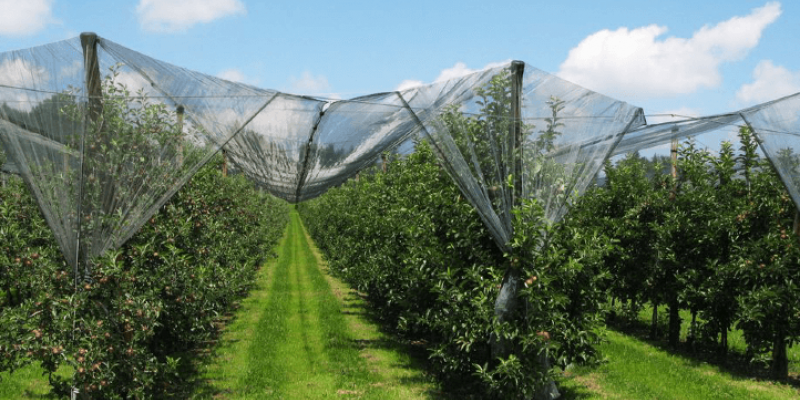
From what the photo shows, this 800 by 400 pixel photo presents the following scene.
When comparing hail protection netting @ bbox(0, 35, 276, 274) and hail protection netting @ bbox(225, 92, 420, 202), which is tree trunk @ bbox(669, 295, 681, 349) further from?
hail protection netting @ bbox(0, 35, 276, 274)

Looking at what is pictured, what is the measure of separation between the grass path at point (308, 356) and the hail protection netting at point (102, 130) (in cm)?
271

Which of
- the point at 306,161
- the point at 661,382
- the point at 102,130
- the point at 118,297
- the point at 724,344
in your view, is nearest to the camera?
the point at 102,130

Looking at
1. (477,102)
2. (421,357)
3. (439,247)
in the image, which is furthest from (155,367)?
(421,357)

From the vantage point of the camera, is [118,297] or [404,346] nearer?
[118,297]

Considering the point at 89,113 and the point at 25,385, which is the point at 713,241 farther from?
the point at 25,385

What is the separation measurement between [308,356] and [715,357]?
5680 mm

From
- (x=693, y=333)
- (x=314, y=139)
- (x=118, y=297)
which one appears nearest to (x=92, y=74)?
(x=118, y=297)

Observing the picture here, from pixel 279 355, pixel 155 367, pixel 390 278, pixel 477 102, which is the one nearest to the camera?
pixel 155 367

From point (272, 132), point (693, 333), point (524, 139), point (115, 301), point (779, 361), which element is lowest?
point (779, 361)

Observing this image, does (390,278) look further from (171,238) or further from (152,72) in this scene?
(152,72)

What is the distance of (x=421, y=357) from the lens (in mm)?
8539

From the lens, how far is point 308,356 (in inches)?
334

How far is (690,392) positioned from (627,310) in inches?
134

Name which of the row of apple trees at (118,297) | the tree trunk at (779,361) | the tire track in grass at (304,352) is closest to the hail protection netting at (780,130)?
the tree trunk at (779,361)
